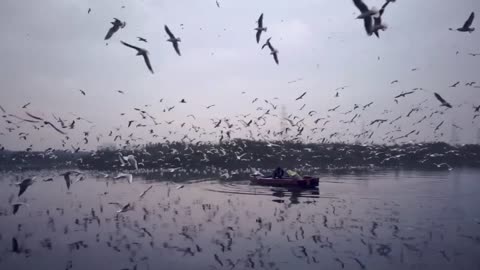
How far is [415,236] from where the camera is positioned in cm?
1680

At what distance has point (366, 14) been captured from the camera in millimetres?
9406

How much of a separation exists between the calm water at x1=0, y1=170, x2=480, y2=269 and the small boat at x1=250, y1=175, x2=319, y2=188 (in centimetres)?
296

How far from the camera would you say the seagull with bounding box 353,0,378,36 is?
9250 millimetres

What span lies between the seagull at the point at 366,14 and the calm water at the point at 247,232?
7826mm

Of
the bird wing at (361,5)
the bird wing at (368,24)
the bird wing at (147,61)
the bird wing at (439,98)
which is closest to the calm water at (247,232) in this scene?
the bird wing at (439,98)

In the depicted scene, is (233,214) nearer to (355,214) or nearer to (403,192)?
(355,214)

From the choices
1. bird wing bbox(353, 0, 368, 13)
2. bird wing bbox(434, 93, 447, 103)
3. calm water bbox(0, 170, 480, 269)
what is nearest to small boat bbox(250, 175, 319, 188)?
calm water bbox(0, 170, 480, 269)

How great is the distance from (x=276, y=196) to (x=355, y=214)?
10.4m

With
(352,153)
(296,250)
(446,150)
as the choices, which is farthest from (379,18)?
(446,150)

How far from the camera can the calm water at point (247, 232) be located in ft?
45.4

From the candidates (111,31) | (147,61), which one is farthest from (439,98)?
(111,31)

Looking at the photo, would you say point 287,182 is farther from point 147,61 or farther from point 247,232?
point 147,61

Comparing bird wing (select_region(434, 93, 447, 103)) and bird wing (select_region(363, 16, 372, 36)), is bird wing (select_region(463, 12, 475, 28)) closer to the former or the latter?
bird wing (select_region(434, 93, 447, 103))

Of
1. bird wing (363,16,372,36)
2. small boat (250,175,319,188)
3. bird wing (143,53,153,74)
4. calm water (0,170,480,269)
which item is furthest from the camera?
small boat (250,175,319,188)
